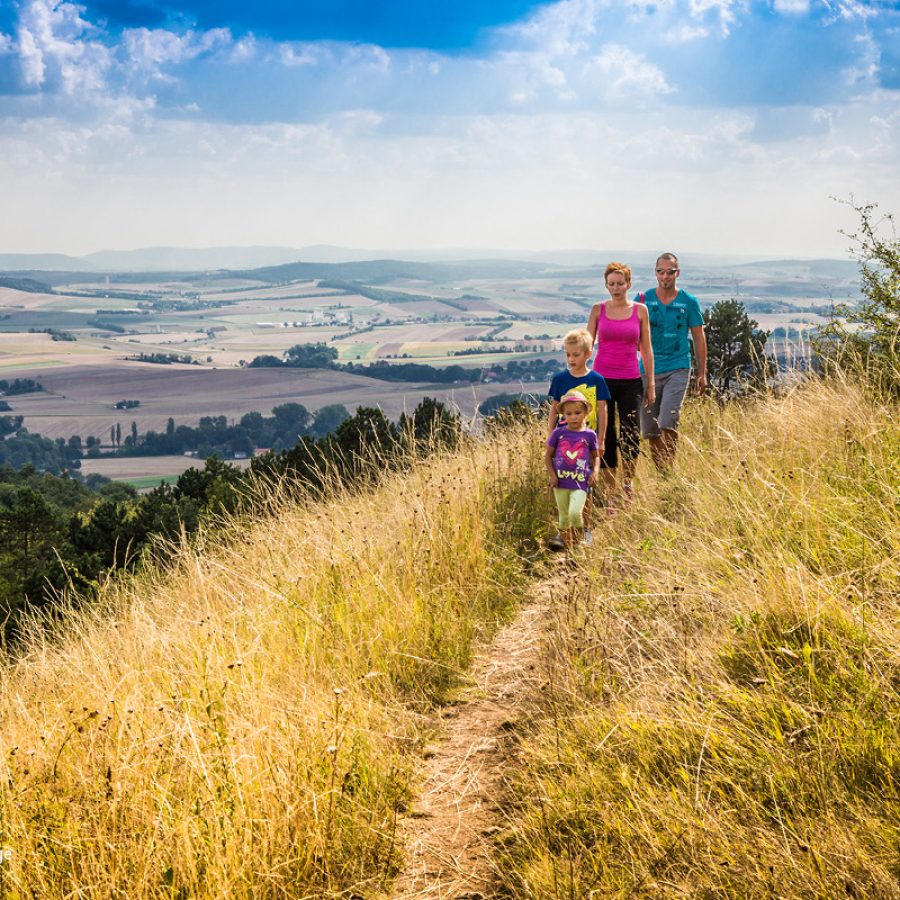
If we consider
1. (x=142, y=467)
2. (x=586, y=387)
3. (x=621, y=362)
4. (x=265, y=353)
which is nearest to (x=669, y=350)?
(x=621, y=362)

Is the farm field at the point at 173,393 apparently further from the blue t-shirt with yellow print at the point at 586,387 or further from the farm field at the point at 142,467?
the blue t-shirt with yellow print at the point at 586,387

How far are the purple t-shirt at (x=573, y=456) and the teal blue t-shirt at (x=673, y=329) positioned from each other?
1.52 m

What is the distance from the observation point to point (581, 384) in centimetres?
609

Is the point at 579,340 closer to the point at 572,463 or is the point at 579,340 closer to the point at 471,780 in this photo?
the point at 572,463

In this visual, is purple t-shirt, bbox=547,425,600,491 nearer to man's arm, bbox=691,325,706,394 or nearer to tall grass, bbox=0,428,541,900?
tall grass, bbox=0,428,541,900

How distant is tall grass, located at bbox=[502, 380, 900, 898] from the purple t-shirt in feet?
4.41

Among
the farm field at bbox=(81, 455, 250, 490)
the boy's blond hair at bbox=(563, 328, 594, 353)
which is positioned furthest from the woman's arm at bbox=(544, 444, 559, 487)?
the farm field at bbox=(81, 455, 250, 490)

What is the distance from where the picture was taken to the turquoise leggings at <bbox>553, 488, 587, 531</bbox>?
5672mm

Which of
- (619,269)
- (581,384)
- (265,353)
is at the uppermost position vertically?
(619,269)

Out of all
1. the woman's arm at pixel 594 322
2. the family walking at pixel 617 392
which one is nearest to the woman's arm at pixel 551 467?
the family walking at pixel 617 392

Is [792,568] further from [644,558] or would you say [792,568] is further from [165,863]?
[165,863]

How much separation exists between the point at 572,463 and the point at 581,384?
0.65 metres

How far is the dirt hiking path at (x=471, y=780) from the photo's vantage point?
2.71m

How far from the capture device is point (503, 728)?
3.61 m
